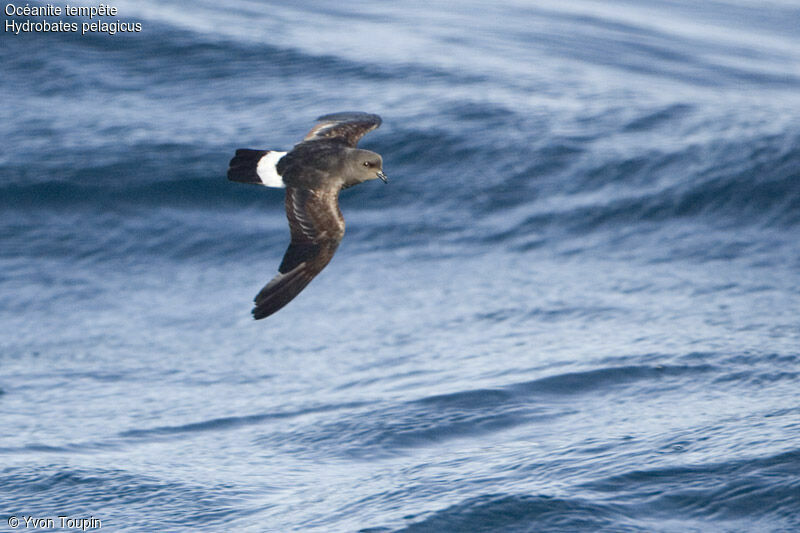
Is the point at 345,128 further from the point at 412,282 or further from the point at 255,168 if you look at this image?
the point at 412,282

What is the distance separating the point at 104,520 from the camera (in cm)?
995

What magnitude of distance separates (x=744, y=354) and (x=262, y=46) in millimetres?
9805

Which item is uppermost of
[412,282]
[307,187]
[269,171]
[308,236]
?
[269,171]

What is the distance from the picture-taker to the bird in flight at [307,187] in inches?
275

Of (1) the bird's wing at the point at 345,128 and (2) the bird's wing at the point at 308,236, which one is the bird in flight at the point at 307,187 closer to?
(2) the bird's wing at the point at 308,236

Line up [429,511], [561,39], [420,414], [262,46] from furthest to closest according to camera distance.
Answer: [561,39], [262,46], [420,414], [429,511]

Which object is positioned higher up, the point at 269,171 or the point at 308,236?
the point at 269,171

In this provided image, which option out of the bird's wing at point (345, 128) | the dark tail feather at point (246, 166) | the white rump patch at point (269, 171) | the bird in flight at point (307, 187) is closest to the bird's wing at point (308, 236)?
the bird in flight at point (307, 187)

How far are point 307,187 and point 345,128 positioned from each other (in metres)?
1.56

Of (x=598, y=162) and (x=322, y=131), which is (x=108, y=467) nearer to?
(x=322, y=131)

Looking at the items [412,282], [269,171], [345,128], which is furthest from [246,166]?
[412,282]

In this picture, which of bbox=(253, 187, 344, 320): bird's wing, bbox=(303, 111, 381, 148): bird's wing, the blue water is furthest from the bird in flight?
the blue water

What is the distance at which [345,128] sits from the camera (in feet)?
28.7

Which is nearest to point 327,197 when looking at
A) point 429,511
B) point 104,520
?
point 429,511
